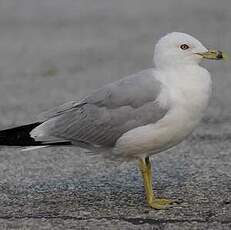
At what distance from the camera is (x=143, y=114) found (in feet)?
17.8

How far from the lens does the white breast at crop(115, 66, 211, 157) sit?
5.36 meters

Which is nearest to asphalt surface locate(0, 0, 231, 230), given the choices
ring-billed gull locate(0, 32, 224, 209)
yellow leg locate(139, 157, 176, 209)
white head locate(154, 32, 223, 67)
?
yellow leg locate(139, 157, 176, 209)

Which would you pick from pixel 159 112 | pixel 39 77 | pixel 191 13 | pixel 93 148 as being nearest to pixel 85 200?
pixel 93 148

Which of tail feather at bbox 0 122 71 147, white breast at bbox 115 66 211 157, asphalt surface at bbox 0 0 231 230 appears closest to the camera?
white breast at bbox 115 66 211 157

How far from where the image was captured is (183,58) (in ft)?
18.4

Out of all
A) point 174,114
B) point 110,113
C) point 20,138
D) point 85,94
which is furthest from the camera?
point 85,94

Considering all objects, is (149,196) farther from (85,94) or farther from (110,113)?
(85,94)

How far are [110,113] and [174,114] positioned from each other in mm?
→ 491

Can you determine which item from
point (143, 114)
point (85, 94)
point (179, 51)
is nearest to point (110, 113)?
point (143, 114)

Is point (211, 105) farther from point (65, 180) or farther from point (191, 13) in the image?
point (191, 13)

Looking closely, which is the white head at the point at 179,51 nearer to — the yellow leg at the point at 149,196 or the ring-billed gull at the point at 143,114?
the ring-billed gull at the point at 143,114

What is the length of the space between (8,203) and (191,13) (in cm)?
1209

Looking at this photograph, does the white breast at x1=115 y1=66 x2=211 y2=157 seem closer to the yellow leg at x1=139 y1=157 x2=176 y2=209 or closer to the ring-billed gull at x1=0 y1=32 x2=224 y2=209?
the ring-billed gull at x1=0 y1=32 x2=224 y2=209

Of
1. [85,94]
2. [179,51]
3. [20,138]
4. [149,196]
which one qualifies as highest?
[179,51]
